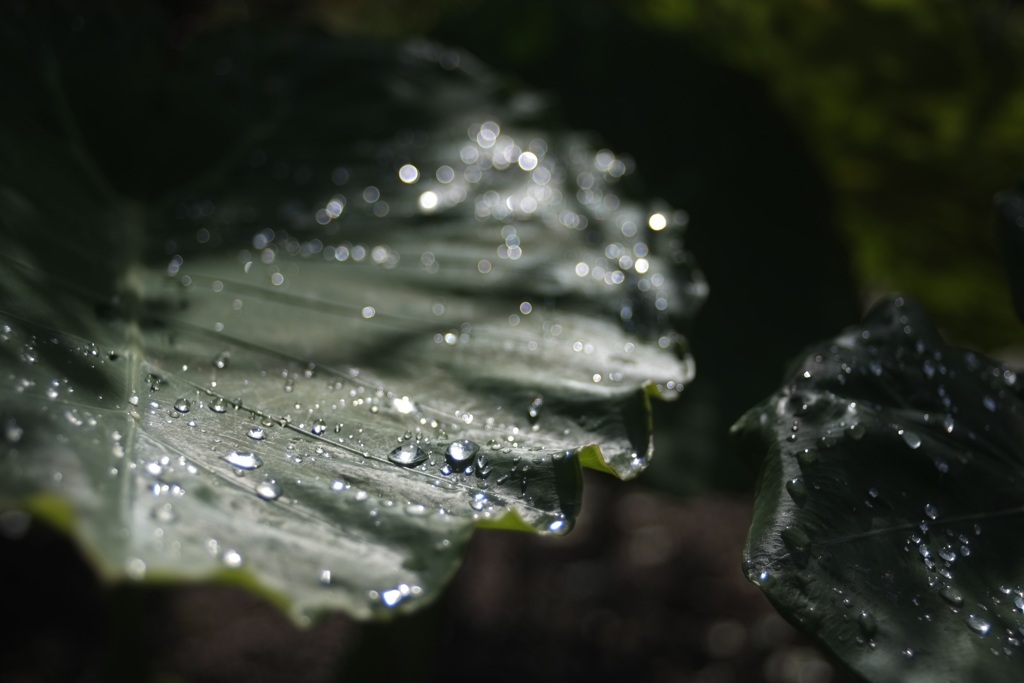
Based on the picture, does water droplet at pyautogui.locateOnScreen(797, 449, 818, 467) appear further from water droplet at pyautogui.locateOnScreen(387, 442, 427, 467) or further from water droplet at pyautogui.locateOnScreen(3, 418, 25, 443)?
water droplet at pyautogui.locateOnScreen(3, 418, 25, 443)

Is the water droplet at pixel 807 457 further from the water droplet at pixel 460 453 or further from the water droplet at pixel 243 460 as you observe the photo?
the water droplet at pixel 243 460

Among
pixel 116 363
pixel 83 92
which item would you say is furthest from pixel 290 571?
pixel 83 92

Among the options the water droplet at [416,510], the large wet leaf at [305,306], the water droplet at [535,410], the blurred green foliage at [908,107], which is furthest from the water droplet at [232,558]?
the blurred green foliage at [908,107]

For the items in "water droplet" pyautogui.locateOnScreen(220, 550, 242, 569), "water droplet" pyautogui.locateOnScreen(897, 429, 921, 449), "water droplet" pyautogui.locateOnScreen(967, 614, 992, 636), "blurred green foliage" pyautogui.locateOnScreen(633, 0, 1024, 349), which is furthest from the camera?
"blurred green foliage" pyautogui.locateOnScreen(633, 0, 1024, 349)

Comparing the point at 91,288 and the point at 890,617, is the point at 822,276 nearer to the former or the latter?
the point at 890,617

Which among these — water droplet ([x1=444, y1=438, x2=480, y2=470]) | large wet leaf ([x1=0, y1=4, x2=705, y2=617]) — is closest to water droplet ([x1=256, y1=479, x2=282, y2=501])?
large wet leaf ([x1=0, y1=4, x2=705, y2=617])
